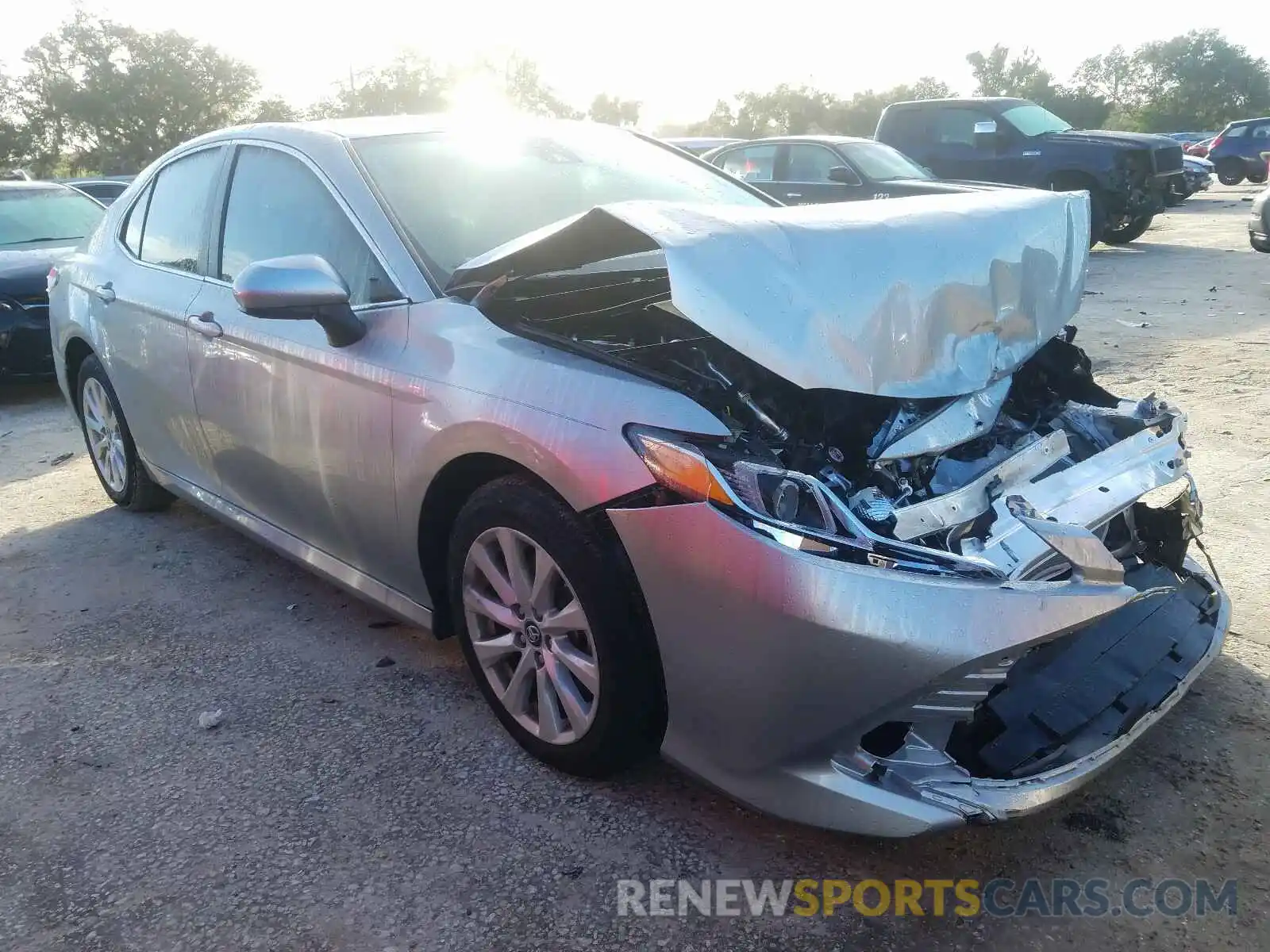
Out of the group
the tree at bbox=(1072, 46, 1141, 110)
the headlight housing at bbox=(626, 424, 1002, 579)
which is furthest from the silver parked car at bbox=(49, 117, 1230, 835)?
the tree at bbox=(1072, 46, 1141, 110)

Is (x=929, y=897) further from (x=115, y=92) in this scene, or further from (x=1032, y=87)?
(x=1032, y=87)

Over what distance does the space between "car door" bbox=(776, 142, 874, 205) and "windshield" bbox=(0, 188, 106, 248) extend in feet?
21.7

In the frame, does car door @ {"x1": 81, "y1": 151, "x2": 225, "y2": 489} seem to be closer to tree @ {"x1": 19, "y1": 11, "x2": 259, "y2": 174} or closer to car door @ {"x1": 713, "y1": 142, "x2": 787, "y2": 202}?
car door @ {"x1": 713, "y1": 142, "x2": 787, "y2": 202}

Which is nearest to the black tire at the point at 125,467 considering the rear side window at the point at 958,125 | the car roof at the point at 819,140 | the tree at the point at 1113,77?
the car roof at the point at 819,140

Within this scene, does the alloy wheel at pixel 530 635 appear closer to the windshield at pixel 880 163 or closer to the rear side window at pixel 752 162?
the windshield at pixel 880 163

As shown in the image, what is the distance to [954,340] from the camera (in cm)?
257

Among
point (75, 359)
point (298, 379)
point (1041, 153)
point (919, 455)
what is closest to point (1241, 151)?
point (1041, 153)

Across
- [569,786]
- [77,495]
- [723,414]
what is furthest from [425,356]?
[77,495]

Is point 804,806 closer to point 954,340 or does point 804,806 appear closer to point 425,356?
point 954,340

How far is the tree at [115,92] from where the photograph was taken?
128 ft

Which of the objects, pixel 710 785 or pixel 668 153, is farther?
pixel 668 153

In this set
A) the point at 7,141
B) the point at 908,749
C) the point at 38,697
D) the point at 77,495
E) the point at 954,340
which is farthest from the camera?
the point at 7,141

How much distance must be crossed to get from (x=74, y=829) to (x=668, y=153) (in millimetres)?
2977

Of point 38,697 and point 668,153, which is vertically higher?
point 668,153
